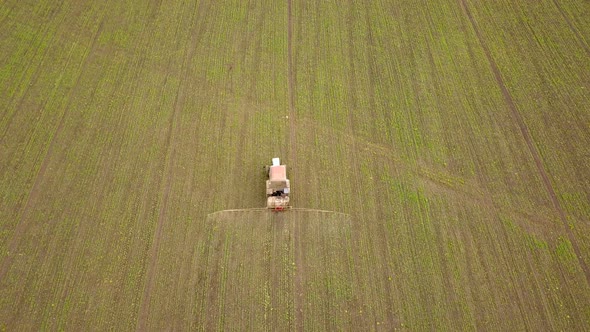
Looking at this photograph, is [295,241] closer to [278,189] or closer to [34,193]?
[278,189]

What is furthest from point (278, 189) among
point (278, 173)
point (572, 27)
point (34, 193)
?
point (572, 27)

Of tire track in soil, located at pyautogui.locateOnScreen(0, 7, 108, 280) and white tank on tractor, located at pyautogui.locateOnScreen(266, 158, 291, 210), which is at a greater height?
white tank on tractor, located at pyautogui.locateOnScreen(266, 158, 291, 210)

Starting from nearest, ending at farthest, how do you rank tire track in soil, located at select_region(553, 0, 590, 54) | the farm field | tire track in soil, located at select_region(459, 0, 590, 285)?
the farm field
tire track in soil, located at select_region(459, 0, 590, 285)
tire track in soil, located at select_region(553, 0, 590, 54)

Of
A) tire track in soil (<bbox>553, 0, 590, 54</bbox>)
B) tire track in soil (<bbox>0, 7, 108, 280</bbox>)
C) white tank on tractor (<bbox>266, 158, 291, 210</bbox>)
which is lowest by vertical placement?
tire track in soil (<bbox>0, 7, 108, 280</bbox>)

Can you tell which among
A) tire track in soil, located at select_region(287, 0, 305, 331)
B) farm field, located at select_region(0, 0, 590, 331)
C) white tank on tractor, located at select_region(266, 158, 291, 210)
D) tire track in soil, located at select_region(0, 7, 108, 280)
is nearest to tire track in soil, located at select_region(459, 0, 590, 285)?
farm field, located at select_region(0, 0, 590, 331)

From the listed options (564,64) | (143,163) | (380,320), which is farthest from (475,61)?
(143,163)

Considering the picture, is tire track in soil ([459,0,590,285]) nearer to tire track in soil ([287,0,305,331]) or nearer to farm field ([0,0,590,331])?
farm field ([0,0,590,331])

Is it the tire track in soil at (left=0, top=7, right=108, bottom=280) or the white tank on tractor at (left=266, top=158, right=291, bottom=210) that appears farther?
the white tank on tractor at (left=266, top=158, right=291, bottom=210)

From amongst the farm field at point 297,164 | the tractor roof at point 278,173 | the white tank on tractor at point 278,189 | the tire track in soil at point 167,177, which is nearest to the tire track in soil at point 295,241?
the farm field at point 297,164
